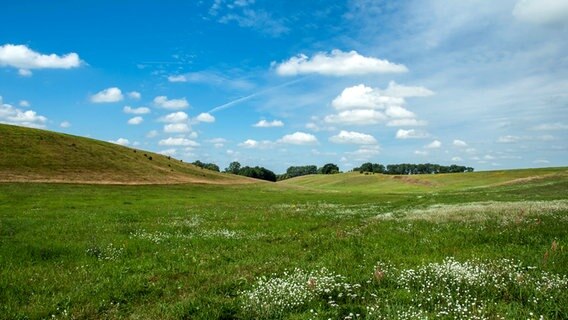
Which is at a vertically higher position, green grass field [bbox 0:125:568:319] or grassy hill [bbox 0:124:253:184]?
grassy hill [bbox 0:124:253:184]

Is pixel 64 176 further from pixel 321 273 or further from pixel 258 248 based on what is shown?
pixel 321 273

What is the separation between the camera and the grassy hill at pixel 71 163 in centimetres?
7031

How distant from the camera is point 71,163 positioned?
82.2 metres

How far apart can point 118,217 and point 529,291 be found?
25.3m

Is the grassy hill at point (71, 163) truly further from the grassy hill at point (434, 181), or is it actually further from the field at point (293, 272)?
the field at point (293, 272)

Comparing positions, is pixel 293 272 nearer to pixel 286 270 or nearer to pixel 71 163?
pixel 286 270

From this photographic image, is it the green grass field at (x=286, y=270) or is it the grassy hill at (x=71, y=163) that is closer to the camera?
the green grass field at (x=286, y=270)

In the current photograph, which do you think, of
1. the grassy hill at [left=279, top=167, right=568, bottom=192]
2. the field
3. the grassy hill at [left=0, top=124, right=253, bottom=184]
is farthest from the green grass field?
the grassy hill at [left=279, top=167, right=568, bottom=192]

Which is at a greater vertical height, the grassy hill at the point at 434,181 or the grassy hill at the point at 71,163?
the grassy hill at the point at 71,163

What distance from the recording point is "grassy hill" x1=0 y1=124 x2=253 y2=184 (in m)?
70.3

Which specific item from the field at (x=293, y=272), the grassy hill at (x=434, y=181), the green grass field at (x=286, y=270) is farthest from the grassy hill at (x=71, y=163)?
the field at (x=293, y=272)

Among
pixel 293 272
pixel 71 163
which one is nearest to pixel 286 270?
pixel 293 272

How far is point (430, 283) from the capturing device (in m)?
9.48

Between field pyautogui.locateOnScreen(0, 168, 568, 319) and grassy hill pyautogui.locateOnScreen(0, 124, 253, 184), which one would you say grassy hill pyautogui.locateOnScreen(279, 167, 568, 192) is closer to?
grassy hill pyautogui.locateOnScreen(0, 124, 253, 184)
